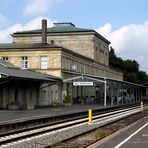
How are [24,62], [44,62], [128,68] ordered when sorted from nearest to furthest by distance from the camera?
[44,62] < [24,62] < [128,68]

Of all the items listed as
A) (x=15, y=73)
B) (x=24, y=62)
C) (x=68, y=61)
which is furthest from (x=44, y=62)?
(x=15, y=73)

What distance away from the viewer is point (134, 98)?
4427 inches

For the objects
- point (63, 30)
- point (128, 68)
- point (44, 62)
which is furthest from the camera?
point (128, 68)

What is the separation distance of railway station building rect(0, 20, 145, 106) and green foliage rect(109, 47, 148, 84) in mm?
41722

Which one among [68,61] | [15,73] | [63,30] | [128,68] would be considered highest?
[63,30]

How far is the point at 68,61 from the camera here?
260 ft

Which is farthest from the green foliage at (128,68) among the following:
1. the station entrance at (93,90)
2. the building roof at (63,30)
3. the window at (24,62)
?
the window at (24,62)

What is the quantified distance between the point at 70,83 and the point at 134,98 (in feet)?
120

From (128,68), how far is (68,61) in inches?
3527

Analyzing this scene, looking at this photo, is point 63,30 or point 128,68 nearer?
point 63,30

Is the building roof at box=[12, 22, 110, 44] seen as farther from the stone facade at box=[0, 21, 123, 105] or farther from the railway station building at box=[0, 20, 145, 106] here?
the stone facade at box=[0, 21, 123, 105]

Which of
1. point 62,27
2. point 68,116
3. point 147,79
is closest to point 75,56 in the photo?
point 62,27

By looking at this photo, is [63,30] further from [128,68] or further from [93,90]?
[128,68]

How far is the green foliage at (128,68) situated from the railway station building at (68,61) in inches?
1643
